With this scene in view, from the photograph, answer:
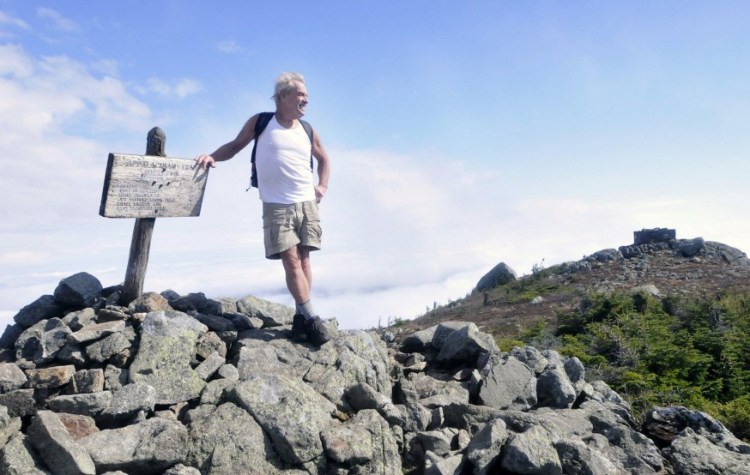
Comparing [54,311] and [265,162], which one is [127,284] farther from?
[265,162]

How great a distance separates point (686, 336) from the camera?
49.5 ft

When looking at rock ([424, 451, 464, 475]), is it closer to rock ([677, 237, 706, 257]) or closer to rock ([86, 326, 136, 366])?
rock ([86, 326, 136, 366])

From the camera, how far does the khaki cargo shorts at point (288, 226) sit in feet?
23.2

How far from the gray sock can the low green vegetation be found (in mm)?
5783

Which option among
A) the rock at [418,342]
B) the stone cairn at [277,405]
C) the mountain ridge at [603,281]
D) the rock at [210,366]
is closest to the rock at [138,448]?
the stone cairn at [277,405]

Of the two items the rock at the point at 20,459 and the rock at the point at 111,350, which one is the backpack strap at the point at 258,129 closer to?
the rock at the point at 111,350

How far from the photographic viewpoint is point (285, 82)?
7105 mm

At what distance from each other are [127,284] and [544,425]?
5.28m

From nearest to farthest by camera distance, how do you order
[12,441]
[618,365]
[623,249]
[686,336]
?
[12,441] → [618,365] → [686,336] → [623,249]

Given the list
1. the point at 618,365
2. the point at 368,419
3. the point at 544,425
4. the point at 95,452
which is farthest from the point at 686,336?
the point at 95,452

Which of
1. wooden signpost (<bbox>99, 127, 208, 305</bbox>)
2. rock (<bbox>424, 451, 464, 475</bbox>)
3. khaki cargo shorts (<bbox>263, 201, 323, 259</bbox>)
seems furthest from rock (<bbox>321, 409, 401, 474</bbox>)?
wooden signpost (<bbox>99, 127, 208, 305</bbox>)

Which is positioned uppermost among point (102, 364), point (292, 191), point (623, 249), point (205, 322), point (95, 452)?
point (623, 249)

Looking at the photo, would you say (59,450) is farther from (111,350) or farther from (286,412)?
(286,412)

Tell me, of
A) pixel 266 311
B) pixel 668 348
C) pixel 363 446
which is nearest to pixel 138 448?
pixel 363 446
